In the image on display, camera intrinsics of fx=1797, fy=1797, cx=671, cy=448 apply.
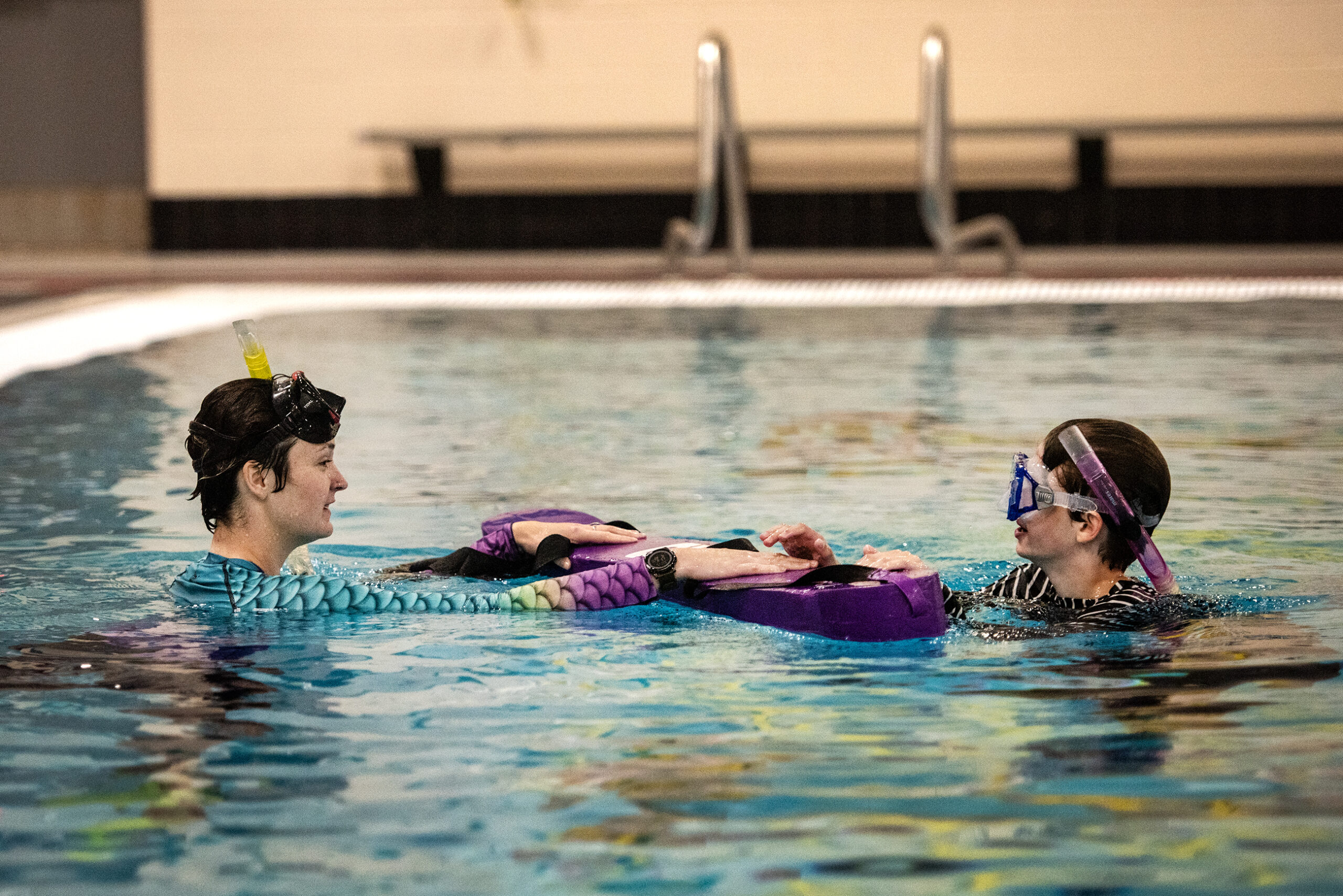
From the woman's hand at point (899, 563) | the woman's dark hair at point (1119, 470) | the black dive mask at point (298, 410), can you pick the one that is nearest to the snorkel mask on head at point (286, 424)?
the black dive mask at point (298, 410)

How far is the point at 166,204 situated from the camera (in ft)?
45.5

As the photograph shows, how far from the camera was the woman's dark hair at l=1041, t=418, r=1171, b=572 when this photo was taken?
358cm

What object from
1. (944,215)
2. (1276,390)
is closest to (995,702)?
(1276,390)

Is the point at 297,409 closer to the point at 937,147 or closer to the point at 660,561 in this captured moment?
the point at 660,561

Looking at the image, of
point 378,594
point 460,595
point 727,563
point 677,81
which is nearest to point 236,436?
point 378,594

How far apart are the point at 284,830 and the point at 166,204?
12.2 m

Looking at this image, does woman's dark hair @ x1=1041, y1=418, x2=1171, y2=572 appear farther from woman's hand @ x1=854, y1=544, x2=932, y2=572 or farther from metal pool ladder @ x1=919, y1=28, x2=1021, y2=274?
metal pool ladder @ x1=919, y1=28, x2=1021, y2=274

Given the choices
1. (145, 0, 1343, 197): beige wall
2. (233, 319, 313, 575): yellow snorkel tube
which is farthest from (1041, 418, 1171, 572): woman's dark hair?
(145, 0, 1343, 197): beige wall

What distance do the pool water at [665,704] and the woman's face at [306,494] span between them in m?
0.20

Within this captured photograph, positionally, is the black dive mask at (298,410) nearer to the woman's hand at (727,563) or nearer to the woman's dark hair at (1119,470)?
the woman's hand at (727,563)

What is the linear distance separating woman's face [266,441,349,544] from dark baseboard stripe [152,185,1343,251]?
33.0ft

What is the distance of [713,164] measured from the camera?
1063 centimetres

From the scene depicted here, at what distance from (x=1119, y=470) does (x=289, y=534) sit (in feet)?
5.52

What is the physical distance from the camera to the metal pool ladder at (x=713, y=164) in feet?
34.6
